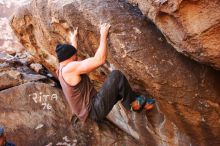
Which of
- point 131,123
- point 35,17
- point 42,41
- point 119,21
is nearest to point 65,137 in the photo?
point 131,123

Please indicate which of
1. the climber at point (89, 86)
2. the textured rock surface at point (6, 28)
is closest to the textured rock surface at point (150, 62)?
the climber at point (89, 86)

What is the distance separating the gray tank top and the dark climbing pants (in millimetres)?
99

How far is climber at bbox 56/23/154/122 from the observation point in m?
5.16

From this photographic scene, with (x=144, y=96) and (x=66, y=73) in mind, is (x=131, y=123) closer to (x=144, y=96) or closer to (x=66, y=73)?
(x=144, y=96)

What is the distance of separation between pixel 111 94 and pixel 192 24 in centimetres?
178

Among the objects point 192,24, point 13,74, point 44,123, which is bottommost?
point 44,123

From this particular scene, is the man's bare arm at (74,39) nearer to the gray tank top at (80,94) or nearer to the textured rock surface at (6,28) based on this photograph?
the gray tank top at (80,94)

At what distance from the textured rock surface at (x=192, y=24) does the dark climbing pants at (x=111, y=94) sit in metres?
1.02

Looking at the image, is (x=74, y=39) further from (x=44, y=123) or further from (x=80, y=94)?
(x=44, y=123)

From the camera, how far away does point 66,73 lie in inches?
208

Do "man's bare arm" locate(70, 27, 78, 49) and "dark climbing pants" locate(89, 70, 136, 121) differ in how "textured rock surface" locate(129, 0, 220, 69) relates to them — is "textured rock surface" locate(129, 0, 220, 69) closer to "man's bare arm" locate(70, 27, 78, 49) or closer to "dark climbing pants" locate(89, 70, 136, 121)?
"dark climbing pants" locate(89, 70, 136, 121)

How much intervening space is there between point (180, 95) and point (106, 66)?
155cm

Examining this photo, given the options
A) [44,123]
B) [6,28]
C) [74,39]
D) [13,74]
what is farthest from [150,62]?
[6,28]

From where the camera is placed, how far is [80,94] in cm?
557
